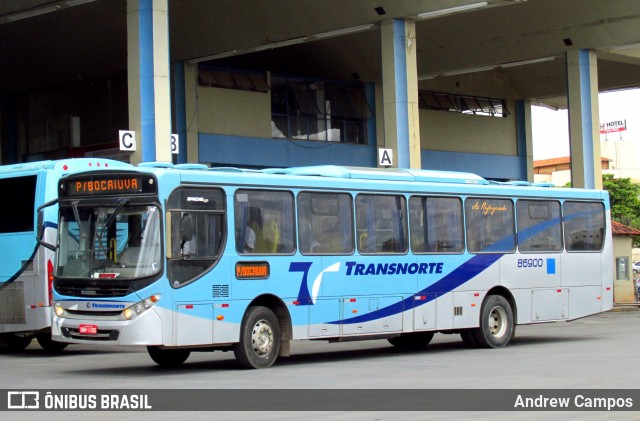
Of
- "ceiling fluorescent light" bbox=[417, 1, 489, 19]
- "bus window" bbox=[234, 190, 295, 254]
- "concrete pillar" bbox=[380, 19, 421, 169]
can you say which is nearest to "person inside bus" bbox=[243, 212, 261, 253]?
"bus window" bbox=[234, 190, 295, 254]

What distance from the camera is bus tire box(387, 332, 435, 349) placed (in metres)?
Result: 20.7

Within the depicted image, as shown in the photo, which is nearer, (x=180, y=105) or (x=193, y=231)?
(x=193, y=231)

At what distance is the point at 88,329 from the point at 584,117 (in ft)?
81.7

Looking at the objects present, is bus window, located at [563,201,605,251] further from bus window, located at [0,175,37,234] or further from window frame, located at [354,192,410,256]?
bus window, located at [0,175,37,234]

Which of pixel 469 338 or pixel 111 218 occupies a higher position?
pixel 111 218

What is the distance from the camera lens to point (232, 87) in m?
37.4

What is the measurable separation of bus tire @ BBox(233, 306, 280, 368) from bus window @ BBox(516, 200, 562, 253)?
6389 mm

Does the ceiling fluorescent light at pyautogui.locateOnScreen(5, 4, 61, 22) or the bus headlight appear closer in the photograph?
the bus headlight

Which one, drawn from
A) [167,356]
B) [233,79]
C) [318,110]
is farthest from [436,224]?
[318,110]

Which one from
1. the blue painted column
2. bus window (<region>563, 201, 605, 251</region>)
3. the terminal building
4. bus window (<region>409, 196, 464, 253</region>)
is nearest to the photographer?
bus window (<region>409, 196, 464, 253</region>)

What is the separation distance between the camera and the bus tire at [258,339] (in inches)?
618

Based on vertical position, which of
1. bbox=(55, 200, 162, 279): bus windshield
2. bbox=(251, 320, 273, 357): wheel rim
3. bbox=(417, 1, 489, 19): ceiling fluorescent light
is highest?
bbox=(417, 1, 489, 19): ceiling fluorescent light

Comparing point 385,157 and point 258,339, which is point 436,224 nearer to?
point 258,339

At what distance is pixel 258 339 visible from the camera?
52.3ft
